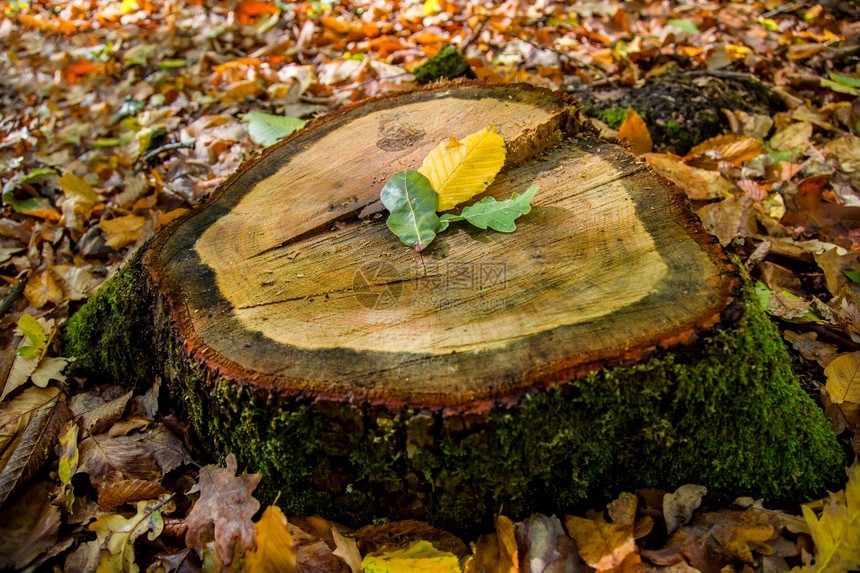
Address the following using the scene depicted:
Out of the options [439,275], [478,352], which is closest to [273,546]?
[478,352]

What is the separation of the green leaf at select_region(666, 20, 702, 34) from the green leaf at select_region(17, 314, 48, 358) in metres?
4.01

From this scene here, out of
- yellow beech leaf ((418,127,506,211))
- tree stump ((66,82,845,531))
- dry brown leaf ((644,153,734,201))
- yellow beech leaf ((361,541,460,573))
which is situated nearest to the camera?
tree stump ((66,82,845,531))

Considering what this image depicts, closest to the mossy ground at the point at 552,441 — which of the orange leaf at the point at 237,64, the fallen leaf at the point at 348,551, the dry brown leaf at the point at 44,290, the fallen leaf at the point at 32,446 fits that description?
the fallen leaf at the point at 348,551

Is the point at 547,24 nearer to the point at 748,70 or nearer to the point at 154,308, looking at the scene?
the point at 748,70

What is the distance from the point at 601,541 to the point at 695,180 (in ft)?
5.62

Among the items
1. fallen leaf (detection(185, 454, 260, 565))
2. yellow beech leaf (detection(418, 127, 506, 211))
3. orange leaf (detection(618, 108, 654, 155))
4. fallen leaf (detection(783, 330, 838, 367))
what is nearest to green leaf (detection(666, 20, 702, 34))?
orange leaf (detection(618, 108, 654, 155))

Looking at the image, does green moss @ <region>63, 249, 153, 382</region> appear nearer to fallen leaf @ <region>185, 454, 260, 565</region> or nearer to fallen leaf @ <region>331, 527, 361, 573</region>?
fallen leaf @ <region>185, 454, 260, 565</region>

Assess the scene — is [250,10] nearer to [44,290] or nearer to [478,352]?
[44,290]

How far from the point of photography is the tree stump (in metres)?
1.34

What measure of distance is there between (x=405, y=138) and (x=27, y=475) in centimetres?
161

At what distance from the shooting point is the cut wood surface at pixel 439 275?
1354mm

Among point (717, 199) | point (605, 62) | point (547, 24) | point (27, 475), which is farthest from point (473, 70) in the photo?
point (27, 475)

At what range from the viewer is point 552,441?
1414mm

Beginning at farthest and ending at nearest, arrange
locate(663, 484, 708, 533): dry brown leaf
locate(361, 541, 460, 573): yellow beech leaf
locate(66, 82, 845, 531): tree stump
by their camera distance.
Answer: locate(663, 484, 708, 533): dry brown leaf → locate(361, 541, 460, 573): yellow beech leaf → locate(66, 82, 845, 531): tree stump
